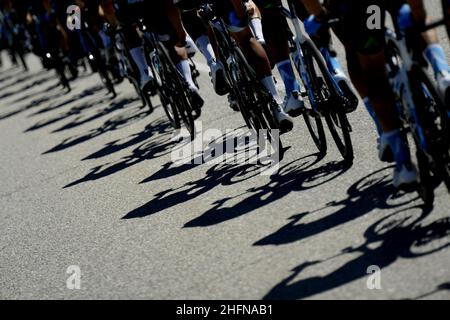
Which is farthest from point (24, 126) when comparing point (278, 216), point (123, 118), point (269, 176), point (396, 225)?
point (396, 225)

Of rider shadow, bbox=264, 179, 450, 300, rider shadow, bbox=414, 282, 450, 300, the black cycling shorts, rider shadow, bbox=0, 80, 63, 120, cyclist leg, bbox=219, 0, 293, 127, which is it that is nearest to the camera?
rider shadow, bbox=414, 282, 450, 300

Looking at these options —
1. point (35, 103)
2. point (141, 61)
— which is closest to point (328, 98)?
point (141, 61)

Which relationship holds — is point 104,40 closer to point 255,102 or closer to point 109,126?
point 109,126

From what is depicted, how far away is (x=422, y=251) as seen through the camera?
16.5 ft

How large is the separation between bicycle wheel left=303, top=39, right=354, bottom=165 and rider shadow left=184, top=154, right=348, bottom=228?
160 mm

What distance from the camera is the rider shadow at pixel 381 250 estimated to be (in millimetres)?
5008

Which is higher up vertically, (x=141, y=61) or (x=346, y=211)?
(x=141, y=61)

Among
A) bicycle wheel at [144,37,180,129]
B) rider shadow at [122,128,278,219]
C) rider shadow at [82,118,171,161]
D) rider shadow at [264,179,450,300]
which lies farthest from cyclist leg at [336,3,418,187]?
rider shadow at [82,118,171,161]

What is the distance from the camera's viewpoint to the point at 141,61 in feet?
33.8

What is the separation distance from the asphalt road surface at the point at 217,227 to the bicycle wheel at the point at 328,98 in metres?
0.17

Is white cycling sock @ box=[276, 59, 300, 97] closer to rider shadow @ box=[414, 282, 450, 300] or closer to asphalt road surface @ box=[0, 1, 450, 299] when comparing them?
asphalt road surface @ box=[0, 1, 450, 299]

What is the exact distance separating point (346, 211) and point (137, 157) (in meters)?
4.06

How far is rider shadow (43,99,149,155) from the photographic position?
1180cm

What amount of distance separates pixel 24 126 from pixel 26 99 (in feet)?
13.2
